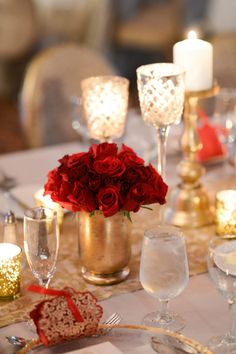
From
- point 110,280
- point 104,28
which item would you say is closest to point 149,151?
point 110,280

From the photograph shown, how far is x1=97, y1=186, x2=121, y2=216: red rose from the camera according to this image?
1.36 metres

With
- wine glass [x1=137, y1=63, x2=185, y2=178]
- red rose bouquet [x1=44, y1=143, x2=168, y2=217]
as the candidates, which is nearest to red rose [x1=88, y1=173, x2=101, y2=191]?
red rose bouquet [x1=44, y1=143, x2=168, y2=217]

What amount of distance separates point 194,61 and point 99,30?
10.8 feet

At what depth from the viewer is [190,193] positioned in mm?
1727

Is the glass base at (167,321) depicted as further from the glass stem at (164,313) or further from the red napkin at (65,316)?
the red napkin at (65,316)

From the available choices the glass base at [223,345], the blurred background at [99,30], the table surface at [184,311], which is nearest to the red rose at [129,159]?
the table surface at [184,311]

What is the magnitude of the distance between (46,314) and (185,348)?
0.68 ft

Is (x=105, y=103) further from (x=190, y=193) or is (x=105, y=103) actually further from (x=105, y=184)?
(x=105, y=184)

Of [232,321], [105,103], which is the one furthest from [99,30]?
[232,321]

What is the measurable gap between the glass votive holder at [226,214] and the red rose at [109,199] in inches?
12.9

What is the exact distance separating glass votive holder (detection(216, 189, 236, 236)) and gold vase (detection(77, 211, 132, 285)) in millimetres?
252

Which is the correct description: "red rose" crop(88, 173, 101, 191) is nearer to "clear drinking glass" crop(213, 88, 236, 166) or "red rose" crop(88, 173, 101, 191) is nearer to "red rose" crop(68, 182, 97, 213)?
"red rose" crop(68, 182, 97, 213)

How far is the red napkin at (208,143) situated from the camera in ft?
6.61

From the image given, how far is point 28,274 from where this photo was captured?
1.50 m
